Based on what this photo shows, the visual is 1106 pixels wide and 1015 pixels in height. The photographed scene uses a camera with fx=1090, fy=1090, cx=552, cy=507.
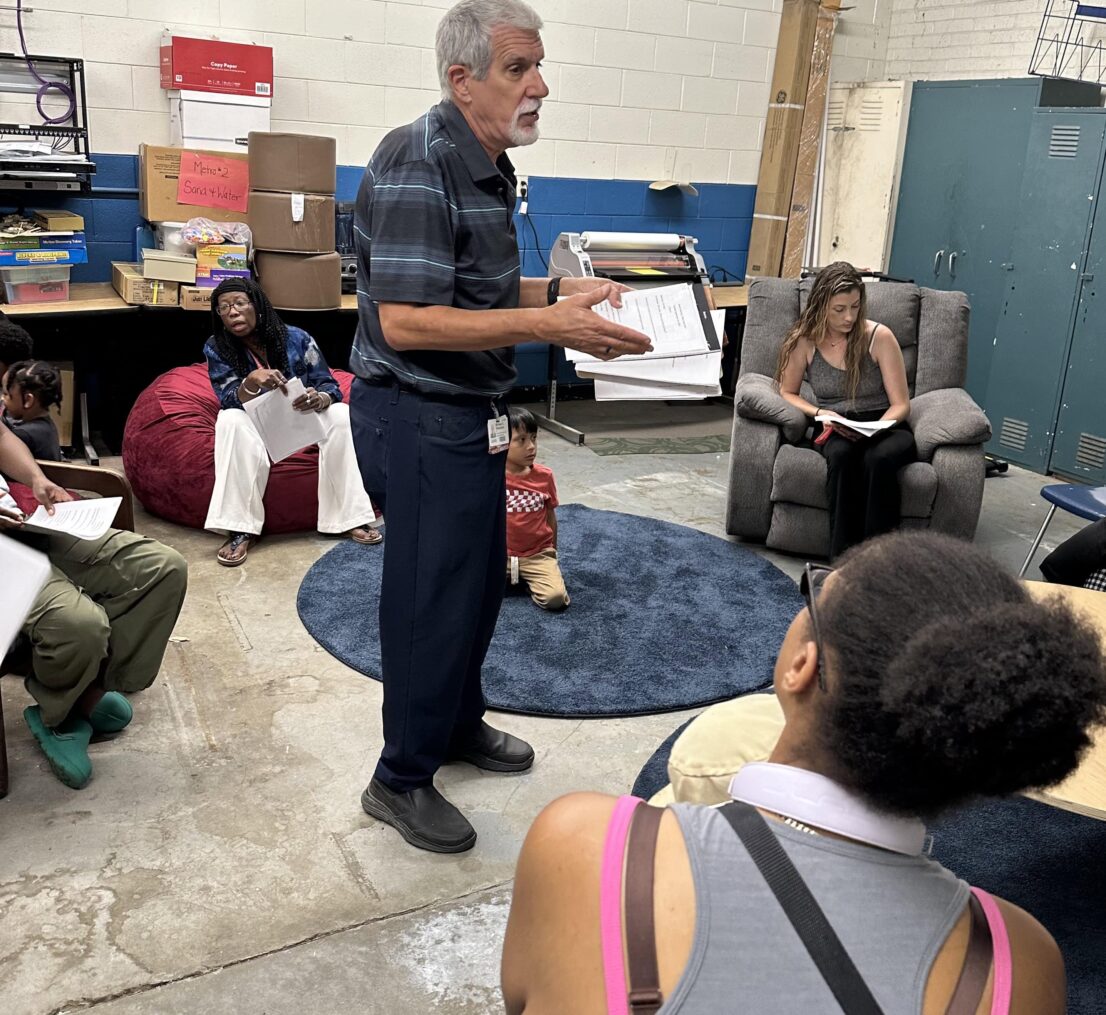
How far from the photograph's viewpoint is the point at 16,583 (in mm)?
2035

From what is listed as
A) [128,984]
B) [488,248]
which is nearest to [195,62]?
[488,248]

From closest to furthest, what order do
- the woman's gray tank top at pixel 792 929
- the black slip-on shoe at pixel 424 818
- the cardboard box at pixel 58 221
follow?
the woman's gray tank top at pixel 792 929
the black slip-on shoe at pixel 424 818
the cardboard box at pixel 58 221

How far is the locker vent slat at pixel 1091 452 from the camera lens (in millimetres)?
5203

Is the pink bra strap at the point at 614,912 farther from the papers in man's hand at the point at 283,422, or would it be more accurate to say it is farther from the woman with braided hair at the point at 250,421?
the papers in man's hand at the point at 283,422

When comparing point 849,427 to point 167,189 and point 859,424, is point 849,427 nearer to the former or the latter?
point 859,424

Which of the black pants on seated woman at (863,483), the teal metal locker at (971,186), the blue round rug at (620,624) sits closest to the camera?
the blue round rug at (620,624)

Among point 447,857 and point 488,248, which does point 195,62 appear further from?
point 447,857

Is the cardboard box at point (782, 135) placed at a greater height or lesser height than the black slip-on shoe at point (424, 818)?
greater

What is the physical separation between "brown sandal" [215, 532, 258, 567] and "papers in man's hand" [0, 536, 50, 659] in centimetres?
165

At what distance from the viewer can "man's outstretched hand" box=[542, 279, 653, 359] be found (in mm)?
1902

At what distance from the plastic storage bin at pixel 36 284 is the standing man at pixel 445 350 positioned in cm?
→ 286

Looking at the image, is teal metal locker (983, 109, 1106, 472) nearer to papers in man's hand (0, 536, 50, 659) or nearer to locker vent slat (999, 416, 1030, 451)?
locker vent slat (999, 416, 1030, 451)

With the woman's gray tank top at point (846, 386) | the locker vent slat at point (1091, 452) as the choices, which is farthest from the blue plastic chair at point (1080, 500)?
the locker vent slat at point (1091, 452)

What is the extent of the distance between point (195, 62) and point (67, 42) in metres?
0.55
